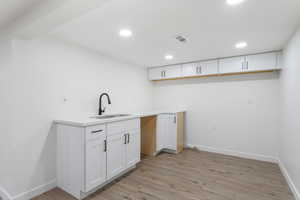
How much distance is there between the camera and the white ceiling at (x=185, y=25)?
1.48m

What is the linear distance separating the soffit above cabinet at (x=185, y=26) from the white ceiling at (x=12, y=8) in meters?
0.43

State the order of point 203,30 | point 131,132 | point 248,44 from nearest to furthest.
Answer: point 203,30 < point 248,44 < point 131,132

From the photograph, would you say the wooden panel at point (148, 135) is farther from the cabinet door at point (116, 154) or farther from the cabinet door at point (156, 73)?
the cabinet door at point (156, 73)

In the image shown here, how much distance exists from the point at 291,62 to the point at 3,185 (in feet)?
13.7

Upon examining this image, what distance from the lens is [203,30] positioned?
2.00 metres

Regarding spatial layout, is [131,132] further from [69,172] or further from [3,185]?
[3,185]

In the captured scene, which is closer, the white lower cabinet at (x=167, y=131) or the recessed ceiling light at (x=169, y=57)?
the recessed ceiling light at (x=169, y=57)

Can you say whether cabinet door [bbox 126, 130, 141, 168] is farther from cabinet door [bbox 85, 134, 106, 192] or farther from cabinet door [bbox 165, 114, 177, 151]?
cabinet door [bbox 165, 114, 177, 151]

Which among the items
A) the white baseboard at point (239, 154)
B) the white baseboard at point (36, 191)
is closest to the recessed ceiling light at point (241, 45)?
the white baseboard at point (239, 154)

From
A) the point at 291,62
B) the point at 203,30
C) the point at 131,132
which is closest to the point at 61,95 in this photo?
the point at 131,132

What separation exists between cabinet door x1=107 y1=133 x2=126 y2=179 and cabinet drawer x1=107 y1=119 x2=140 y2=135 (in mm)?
77

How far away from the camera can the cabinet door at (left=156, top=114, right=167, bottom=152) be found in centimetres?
342

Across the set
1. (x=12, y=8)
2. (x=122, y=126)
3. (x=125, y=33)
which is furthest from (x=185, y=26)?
(x=12, y=8)

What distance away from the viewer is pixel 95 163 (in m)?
2.01
